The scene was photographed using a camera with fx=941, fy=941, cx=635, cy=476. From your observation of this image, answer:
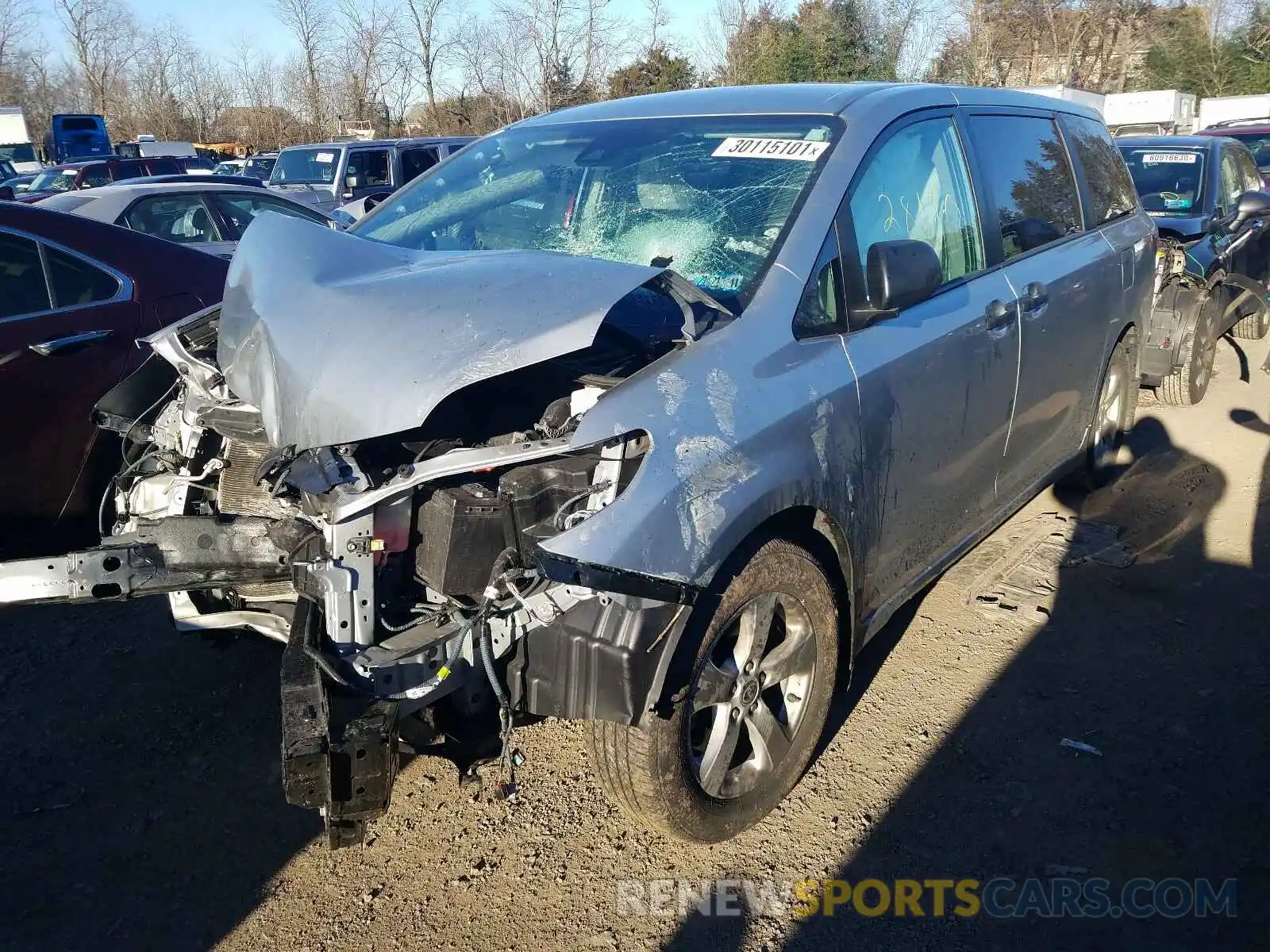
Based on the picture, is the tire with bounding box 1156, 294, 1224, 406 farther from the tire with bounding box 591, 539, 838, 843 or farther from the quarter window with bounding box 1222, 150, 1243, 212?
the tire with bounding box 591, 539, 838, 843

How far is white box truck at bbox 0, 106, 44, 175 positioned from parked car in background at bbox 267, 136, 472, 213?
60.7 feet

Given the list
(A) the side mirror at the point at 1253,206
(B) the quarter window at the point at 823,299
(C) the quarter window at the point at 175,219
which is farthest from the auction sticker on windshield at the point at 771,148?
(C) the quarter window at the point at 175,219

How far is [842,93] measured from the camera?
10.6ft

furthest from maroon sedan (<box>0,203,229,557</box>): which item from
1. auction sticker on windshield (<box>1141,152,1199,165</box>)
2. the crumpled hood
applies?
auction sticker on windshield (<box>1141,152,1199,165</box>)

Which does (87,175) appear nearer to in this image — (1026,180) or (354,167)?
(354,167)

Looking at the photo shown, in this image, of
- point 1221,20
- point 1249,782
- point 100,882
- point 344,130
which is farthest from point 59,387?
point 1221,20

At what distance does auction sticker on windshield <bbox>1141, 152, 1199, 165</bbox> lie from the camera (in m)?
8.20

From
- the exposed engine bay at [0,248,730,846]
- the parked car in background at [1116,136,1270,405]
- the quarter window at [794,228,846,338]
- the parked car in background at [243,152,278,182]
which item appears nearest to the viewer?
the exposed engine bay at [0,248,730,846]

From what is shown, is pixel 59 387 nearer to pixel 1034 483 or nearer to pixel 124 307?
pixel 124 307

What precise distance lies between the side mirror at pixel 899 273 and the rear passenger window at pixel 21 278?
11.1 ft

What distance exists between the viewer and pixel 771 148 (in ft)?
9.91

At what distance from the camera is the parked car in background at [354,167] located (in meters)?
14.4

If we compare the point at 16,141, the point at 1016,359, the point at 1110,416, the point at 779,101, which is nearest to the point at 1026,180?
the point at 1016,359

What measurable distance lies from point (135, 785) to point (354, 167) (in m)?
13.2
